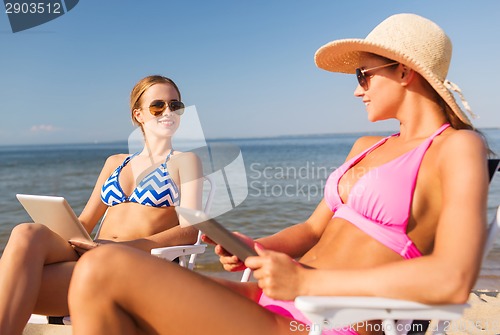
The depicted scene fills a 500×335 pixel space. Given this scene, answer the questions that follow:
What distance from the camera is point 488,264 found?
210 inches

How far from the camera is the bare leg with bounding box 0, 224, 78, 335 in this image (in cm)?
190

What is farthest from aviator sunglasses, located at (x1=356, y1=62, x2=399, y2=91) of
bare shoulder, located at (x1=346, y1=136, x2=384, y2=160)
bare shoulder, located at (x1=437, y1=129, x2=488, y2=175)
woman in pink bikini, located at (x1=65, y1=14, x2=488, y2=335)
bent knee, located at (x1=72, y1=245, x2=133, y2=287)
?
bent knee, located at (x1=72, y1=245, x2=133, y2=287)

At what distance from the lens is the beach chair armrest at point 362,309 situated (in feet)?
4.33

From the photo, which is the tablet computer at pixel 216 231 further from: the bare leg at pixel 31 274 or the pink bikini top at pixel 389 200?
the bare leg at pixel 31 274

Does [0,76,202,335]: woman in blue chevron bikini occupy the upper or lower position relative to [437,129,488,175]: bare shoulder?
lower

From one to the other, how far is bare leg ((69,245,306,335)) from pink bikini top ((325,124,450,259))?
58cm

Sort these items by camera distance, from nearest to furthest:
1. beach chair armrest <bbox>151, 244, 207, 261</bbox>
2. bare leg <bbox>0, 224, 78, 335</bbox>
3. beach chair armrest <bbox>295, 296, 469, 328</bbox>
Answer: beach chair armrest <bbox>295, 296, 469, 328</bbox> → bare leg <bbox>0, 224, 78, 335</bbox> → beach chair armrest <bbox>151, 244, 207, 261</bbox>

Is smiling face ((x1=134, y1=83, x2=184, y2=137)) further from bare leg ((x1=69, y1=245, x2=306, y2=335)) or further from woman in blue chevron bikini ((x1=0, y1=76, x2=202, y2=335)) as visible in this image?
bare leg ((x1=69, y1=245, x2=306, y2=335))

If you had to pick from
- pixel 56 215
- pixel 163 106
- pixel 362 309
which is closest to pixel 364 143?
pixel 362 309

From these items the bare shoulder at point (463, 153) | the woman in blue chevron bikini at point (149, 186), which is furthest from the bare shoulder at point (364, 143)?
the woman in blue chevron bikini at point (149, 186)

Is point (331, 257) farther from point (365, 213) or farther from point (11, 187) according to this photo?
point (11, 187)

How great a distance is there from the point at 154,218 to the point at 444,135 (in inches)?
74.2

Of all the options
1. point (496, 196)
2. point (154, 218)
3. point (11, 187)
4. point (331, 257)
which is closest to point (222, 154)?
point (154, 218)

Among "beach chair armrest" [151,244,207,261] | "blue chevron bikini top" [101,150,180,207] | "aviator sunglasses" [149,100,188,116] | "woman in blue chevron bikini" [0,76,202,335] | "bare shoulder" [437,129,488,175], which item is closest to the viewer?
"bare shoulder" [437,129,488,175]
